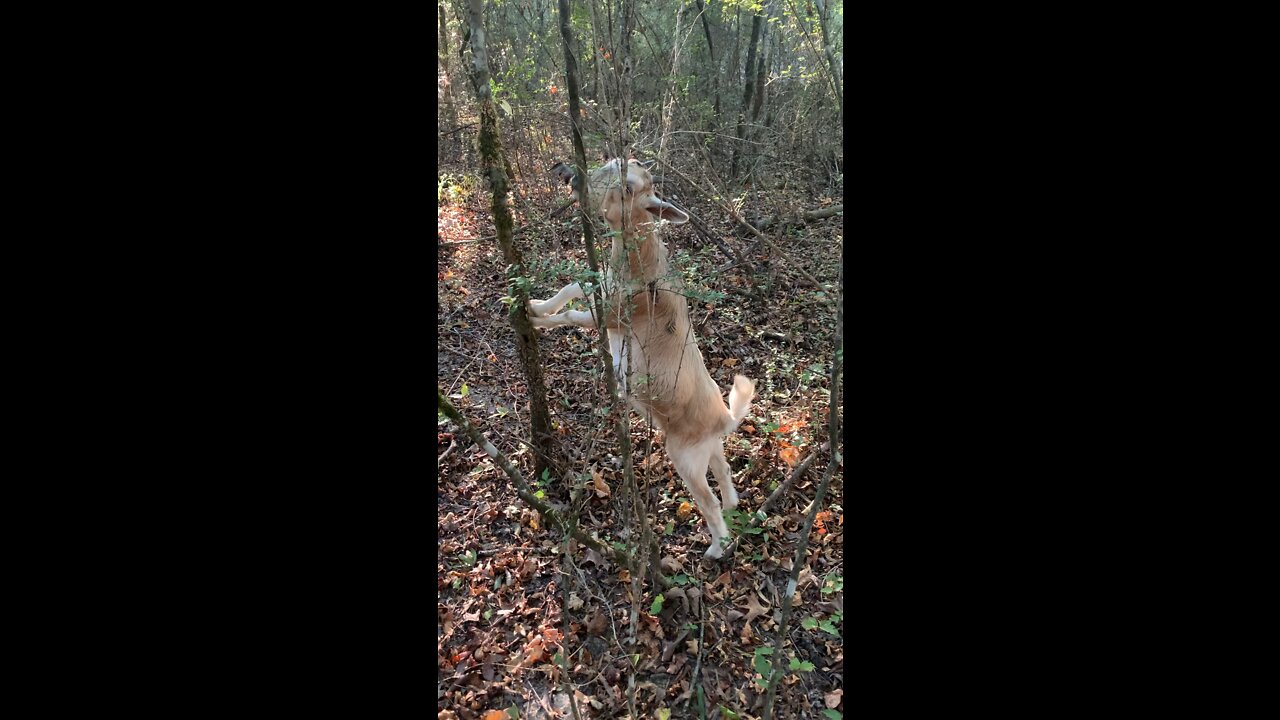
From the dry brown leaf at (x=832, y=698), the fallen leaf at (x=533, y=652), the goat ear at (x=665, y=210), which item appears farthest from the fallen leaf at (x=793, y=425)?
the fallen leaf at (x=533, y=652)

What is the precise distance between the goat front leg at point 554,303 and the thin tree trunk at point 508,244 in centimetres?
7

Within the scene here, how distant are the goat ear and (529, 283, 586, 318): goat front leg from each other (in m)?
0.82

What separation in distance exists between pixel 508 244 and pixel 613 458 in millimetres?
2469

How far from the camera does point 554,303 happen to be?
15.3ft

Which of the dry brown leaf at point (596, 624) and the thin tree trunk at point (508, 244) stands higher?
the thin tree trunk at point (508, 244)

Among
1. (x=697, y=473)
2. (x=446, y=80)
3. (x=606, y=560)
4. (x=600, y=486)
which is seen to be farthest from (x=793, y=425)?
(x=446, y=80)

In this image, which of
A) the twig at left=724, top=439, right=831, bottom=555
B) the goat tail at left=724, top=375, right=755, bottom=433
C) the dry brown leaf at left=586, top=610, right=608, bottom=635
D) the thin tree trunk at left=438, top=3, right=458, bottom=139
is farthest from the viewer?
the thin tree trunk at left=438, top=3, right=458, bottom=139

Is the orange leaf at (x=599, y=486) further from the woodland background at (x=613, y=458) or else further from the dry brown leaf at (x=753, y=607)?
the dry brown leaf at (x=753, y=607)

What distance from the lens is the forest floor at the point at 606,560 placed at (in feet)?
12.7

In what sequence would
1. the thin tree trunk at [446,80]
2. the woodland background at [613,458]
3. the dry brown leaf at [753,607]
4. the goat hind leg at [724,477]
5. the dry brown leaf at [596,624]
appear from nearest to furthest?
the woodland background at [613,458], the dry brown leaf at [596,624], the dry brown leaf at [753,607], the goat hind leg at [724,477], the thin tree trunk at [446,80]

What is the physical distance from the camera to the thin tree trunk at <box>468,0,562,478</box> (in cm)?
380

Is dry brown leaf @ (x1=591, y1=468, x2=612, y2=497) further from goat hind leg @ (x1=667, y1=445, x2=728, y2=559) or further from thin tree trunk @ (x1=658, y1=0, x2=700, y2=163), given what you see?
thin tree trunk @ (x1=658, y1=0, x2=700, y2=163)

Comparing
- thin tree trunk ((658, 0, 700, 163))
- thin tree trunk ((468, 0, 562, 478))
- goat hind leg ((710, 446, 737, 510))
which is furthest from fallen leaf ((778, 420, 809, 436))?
thin tree trunk ((658, 0, 700, 163))
